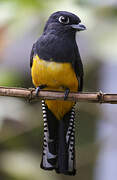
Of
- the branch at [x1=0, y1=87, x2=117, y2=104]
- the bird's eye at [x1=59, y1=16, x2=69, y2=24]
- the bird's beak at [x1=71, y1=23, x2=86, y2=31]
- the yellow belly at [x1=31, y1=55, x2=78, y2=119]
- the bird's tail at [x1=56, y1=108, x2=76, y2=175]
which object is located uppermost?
the bird's eye at [x1=59, y1=16, x2=69, y2=24]

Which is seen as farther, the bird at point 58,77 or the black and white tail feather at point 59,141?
the black and white tail feather at point 59,141

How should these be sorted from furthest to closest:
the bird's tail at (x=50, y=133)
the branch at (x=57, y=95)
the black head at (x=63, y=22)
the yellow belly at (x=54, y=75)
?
the bird's tail at (x=50, y=133) → the black head at (x=63, y=22) → the yellow belly at (x=54, y=75) → the branch at (x=57, y=95)

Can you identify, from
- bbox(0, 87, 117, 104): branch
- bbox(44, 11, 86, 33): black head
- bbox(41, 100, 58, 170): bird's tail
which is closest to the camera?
bbox(0, 87, 117, 104): branch

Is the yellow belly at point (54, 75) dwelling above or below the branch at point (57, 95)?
above

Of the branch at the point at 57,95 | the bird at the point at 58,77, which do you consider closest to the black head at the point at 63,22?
the bird at the point at 58,77

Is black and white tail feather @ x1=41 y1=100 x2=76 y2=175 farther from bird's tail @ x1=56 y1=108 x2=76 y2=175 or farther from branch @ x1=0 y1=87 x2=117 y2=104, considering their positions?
branch @ x1=0 y1=87 x2=117 y2=104

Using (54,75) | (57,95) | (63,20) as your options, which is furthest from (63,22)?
(57,95)

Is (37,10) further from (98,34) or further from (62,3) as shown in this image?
(98,34)

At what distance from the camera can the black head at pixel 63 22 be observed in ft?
14.3

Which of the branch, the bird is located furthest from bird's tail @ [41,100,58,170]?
the branch

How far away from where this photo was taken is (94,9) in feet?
14.5

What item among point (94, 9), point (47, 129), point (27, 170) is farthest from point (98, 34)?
point (27, 170)

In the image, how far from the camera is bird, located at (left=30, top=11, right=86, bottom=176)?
425 centimetres

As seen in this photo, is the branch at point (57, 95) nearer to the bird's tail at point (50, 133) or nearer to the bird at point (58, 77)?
the bird at point (58, 77)
